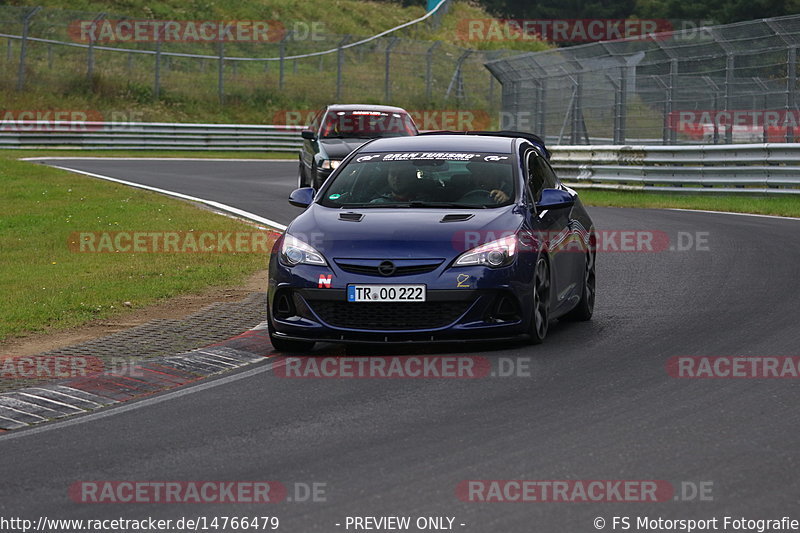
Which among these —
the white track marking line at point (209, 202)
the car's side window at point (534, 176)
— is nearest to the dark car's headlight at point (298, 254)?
the car's side window at point (534, 176)

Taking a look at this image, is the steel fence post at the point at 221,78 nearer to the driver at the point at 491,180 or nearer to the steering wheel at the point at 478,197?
the driver at the point at 491,180

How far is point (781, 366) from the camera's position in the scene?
845cm

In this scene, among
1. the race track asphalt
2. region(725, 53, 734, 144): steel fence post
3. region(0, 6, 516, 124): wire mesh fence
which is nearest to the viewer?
the race track asphalt

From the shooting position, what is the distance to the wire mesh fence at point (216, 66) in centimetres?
4559

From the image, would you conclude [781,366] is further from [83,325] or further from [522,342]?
[83,325]

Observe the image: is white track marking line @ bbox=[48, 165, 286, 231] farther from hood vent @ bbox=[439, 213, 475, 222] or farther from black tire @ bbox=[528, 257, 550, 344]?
black tire @ bbox=[528, 257, 550, 344]

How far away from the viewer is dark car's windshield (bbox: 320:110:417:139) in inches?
890

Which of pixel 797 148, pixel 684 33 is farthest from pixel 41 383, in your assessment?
pixel 684 33

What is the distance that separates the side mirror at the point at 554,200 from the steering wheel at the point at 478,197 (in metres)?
0.36

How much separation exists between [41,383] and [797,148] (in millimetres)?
16361

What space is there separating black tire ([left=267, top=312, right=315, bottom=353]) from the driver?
5.80 feet
